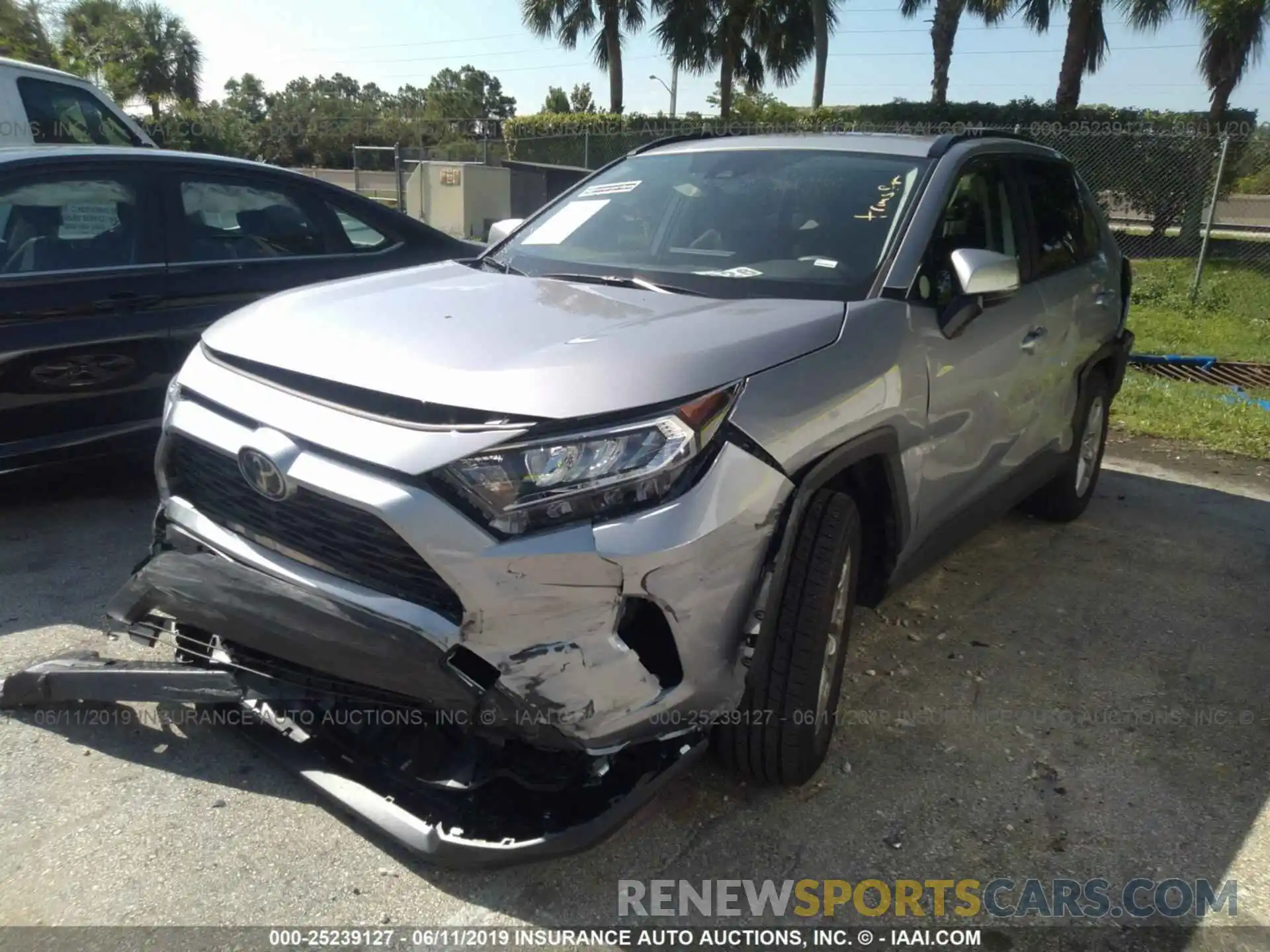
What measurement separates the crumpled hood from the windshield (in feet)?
0.73

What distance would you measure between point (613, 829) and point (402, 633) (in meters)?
0.66

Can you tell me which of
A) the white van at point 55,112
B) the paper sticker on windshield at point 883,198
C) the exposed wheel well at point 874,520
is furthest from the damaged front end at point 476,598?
the white van at point 55,112

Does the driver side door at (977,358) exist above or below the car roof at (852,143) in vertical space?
below

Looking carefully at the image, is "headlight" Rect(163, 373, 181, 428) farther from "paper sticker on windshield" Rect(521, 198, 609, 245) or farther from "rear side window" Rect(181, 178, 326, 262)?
"rear side window" Rect(181, 178, 326, 262)

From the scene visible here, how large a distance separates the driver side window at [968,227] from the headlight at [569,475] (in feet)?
4.41

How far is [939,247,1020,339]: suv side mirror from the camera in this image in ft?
10.00

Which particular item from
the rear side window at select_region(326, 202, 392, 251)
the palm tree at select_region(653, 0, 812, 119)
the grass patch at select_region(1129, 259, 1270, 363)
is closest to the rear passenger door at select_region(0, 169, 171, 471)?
the rear side window at select_region(326, 202, 392, 251)

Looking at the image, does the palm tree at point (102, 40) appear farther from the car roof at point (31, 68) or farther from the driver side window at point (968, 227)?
the driver side window at point (968, 227)

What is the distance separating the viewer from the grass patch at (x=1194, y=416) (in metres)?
6.77

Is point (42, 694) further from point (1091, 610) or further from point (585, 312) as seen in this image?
point (1091, 610)

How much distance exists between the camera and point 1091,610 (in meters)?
4.18

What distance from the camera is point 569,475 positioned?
2.16 metres

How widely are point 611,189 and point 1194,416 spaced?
529 centimetres

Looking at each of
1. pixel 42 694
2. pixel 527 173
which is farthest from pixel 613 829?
pixel 527 173
